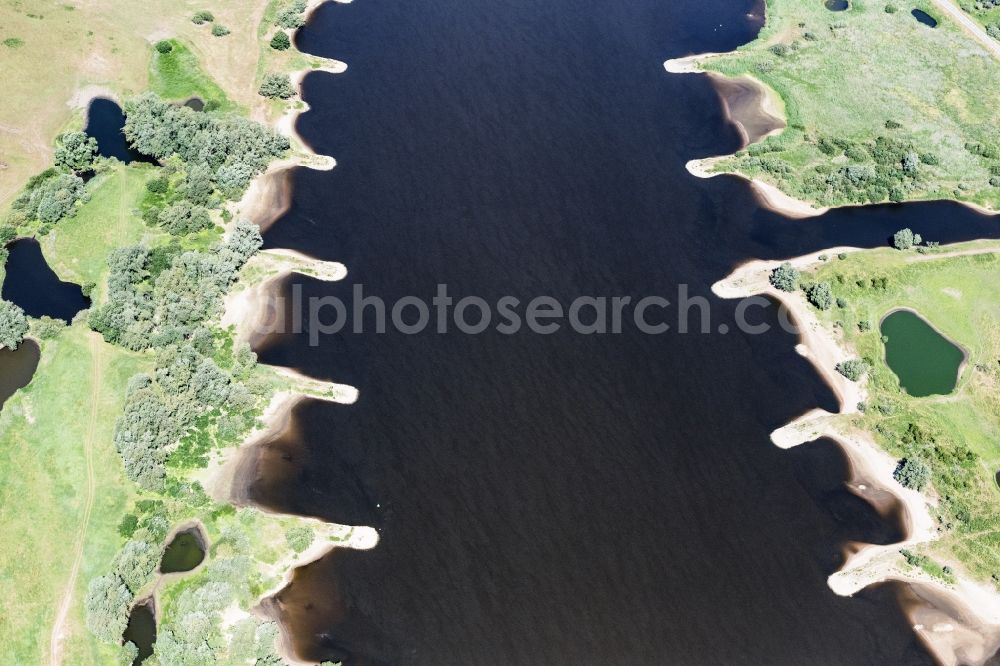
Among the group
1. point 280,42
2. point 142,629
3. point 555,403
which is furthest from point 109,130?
point 555,403

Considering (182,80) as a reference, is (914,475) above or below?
below

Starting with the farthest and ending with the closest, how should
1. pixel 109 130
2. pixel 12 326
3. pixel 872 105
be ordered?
pixel 872 105, pixel 109 130, pixel 12 326

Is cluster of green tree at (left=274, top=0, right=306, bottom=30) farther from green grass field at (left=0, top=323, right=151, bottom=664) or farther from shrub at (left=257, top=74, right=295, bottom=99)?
green grass field at (left=0, top=323, right=151, bottom=664)

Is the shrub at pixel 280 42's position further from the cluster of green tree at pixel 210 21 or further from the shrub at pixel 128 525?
the shrub at pixel 128 525

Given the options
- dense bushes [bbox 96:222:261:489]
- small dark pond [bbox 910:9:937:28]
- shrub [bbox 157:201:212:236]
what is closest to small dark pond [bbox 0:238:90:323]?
dense bushes [bbox 96:222:261:489]

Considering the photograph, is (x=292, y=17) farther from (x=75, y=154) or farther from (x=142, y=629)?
(x=142, y=629)

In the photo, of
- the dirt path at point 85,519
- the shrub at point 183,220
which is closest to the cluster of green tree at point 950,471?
the dirt path at point 85,519

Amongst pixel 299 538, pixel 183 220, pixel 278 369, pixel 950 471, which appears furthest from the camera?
pixel 183 220
